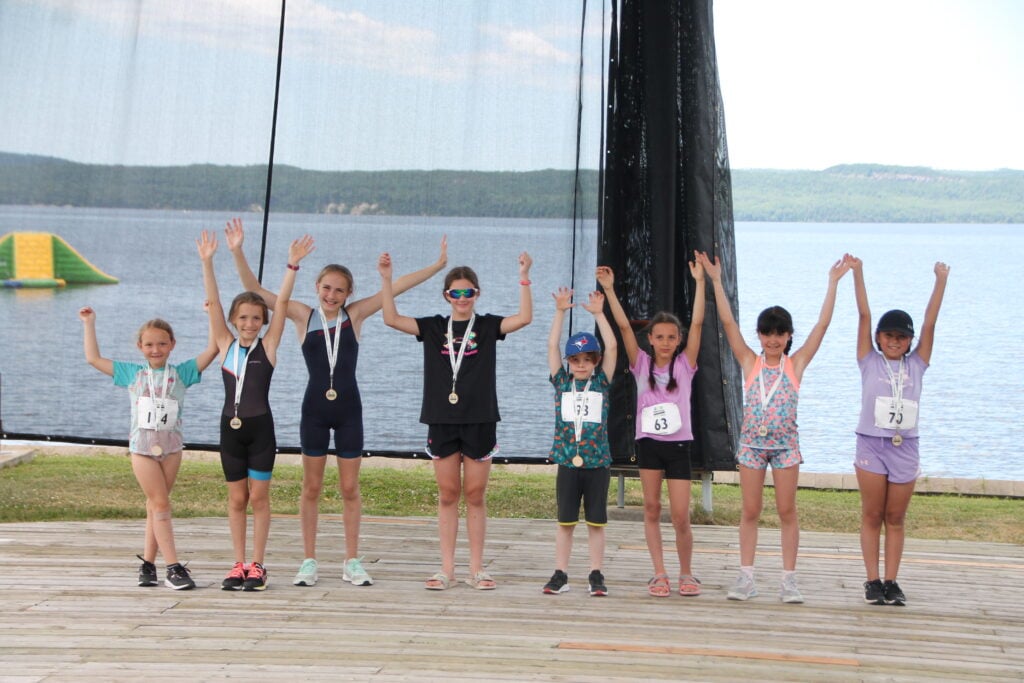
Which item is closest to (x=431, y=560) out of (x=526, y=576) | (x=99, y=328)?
(x=526, y=576)

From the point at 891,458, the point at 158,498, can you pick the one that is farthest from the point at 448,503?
the point at 891,458

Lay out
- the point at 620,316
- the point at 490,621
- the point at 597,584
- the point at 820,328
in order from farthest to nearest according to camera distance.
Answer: the point at 620,316 → the point at 597,584 → the point at 820,328 → the point at 490,621

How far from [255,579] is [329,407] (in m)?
0.77

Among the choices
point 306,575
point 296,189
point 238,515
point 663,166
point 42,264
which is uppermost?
point 663,166

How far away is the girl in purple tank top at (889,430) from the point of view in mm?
5395

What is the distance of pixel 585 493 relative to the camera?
557 centimetres

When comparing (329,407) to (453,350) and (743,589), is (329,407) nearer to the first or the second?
(453,350)

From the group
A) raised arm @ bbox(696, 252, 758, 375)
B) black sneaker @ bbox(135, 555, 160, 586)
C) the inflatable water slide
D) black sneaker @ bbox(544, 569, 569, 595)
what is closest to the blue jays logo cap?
raised arm @ bbox(696, 252, 758, 375)

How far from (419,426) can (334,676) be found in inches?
126

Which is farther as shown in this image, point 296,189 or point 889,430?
point 296,189

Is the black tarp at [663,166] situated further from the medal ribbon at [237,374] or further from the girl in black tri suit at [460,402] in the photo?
the medal ribbon at [237,374]

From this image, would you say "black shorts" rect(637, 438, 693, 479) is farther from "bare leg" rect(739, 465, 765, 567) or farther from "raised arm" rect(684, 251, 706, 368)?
"raised arm" rect(684, 251, 706, 368)

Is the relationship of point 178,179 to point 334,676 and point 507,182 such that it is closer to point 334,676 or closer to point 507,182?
point 507,182

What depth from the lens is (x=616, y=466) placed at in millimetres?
7477
